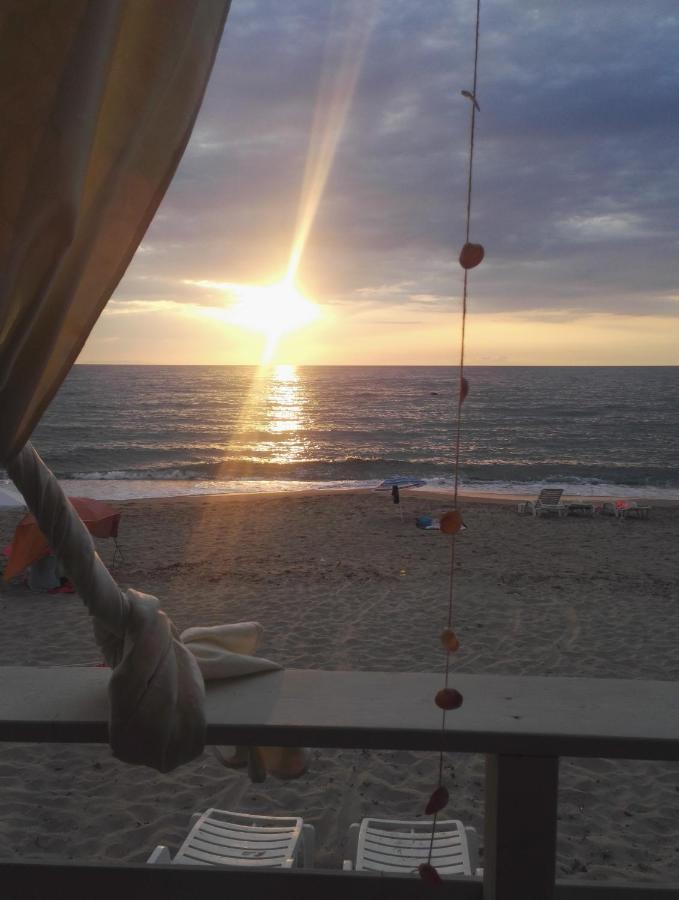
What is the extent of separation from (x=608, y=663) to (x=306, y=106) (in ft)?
17.8

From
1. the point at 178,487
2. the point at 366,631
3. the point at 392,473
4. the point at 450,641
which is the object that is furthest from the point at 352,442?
the point at 450,641

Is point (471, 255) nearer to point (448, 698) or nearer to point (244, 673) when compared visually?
point (448, 698)

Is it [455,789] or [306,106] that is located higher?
[306,106]

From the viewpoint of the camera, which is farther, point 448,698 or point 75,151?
point 448,698

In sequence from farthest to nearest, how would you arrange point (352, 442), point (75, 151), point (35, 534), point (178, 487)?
point (352, 442)
point (178, 487)
point (35, 534)
point (75, 151)

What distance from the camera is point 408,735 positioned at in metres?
1.15

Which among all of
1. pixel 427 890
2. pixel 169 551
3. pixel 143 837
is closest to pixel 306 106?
pixel 427 890

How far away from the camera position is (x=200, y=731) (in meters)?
1.19

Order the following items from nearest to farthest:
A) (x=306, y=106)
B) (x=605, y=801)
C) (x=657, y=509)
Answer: (x=306, y=106) → (x=605, y=801) → (x=657, y=509)

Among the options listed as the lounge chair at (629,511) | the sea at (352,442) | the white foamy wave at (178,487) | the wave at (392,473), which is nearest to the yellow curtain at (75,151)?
the sea at (352,442)

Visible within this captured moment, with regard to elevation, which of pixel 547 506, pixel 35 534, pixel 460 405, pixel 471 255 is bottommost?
pixel 547 506

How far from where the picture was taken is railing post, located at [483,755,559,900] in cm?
117

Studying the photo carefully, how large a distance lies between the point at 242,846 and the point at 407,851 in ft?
2.12

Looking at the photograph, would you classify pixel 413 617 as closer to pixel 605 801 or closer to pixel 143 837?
pixel 605 801
